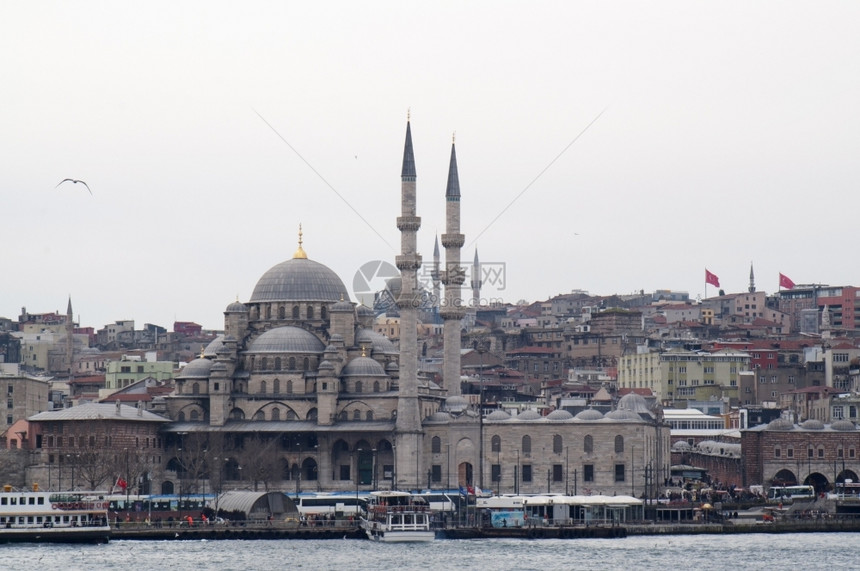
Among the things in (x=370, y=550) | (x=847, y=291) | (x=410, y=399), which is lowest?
(x=370, y=550)

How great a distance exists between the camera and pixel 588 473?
235ft

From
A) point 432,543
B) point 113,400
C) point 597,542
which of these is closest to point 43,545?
point 432,543

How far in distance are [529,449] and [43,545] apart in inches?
830

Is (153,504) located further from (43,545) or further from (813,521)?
(813,521)

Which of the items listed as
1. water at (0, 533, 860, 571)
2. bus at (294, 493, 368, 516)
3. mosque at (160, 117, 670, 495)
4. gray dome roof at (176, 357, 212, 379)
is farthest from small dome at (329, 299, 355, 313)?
water at (0, 533, 860, 571)

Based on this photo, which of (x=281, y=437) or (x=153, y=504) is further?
(x=281, y=437)

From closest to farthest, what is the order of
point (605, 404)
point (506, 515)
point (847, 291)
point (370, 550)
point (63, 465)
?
point (370, 550), point (506, 515), point (63, 465), point (605, 404), point (847, 291)

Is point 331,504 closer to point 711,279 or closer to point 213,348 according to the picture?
point 213,348

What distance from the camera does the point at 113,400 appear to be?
A: 88312 millimetres

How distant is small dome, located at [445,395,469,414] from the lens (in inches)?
2936

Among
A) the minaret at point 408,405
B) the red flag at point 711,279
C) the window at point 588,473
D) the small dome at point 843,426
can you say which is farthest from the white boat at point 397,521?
the red flag at point 711,279

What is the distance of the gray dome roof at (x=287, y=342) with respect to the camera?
76.1 meters

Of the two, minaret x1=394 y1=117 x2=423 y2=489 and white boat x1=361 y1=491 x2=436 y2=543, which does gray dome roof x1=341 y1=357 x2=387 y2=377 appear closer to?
minaret x1=394 y1=117 x2=423 y2=489

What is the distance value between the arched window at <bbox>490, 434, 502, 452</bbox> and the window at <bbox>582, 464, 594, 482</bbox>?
306 centimetres
